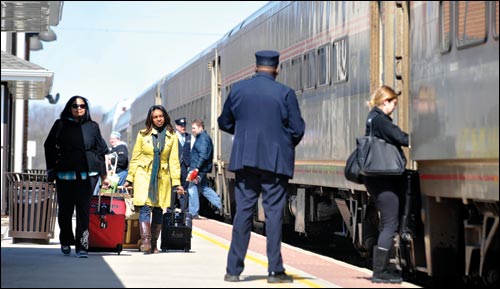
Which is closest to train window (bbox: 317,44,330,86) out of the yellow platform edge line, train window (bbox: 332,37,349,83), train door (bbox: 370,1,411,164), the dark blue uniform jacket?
train window (bbox: 332,37,349,83)

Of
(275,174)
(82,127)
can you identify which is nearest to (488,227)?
(275,174)

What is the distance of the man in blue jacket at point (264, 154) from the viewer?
9961mm

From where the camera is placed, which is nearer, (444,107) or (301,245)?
(444,107)

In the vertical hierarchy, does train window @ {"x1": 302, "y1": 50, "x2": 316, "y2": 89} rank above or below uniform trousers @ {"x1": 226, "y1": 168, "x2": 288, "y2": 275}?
above

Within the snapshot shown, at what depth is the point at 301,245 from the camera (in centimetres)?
1845

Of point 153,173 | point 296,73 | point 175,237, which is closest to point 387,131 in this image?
point 153,173

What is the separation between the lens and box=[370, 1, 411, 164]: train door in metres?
11.3

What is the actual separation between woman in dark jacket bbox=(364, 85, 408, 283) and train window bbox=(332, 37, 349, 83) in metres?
3.28

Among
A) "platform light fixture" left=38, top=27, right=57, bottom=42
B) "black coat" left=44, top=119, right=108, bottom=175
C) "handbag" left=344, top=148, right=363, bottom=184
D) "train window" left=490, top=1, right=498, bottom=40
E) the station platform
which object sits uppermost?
"platform light fixture" left=38, top=27, right=57, bottom=42

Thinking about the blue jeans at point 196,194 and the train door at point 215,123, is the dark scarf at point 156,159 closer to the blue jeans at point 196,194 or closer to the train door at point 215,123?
the blue jeans at point 196,194

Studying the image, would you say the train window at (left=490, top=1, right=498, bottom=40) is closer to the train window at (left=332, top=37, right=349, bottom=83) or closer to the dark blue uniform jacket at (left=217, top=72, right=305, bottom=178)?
the dark blue uniform jacket at (left=217, top=72, right=305, bottom=178)

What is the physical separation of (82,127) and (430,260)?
441 centimetres

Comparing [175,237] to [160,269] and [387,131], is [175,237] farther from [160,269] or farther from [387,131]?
[387,131]

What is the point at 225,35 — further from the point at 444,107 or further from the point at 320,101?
the point at 444,107
